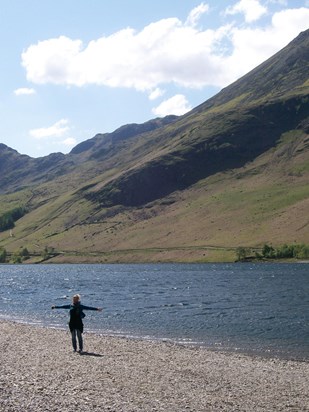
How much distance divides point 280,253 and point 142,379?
169m

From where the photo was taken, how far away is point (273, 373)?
32.6 meters

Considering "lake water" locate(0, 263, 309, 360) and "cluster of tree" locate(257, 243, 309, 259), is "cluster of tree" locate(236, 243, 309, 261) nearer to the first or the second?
"cluster of tree" locate(257, 243, 309, 259)

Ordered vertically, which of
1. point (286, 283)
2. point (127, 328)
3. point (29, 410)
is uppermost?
point (29, 410)

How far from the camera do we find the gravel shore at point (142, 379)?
23.8 metres

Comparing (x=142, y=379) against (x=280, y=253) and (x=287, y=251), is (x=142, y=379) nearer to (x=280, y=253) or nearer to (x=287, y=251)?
(x=287, y=251)

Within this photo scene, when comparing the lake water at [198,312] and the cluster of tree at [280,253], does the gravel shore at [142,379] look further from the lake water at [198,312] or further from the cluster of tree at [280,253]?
the cluster of tree at [280,253]

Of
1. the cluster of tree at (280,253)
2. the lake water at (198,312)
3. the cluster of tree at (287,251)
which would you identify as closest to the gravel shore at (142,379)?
the lake water at (198,312)

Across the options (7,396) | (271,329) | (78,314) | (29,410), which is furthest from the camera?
(271,329)

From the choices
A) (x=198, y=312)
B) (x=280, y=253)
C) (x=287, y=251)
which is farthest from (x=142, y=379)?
(x=280, y=253)

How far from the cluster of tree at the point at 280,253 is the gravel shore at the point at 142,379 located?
498ft

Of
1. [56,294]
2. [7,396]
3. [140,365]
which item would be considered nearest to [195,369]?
[140,365]

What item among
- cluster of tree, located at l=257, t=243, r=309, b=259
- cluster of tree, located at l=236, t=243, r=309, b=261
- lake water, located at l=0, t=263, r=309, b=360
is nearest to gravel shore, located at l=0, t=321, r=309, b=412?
lake water, located at l=0, t=263, r=309, b=360

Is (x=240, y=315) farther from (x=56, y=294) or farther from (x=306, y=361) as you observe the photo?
(x=56, y=294)

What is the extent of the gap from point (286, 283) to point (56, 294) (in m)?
43.6
